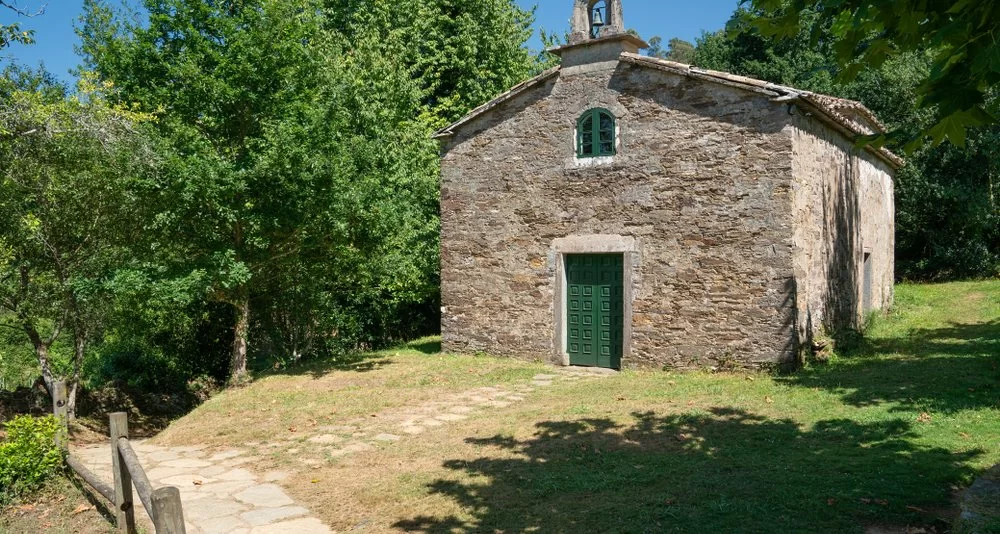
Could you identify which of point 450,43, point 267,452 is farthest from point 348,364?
point 450,43

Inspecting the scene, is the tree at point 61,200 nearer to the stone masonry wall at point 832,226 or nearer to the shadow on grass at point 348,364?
the shadow on grass at point 348,364

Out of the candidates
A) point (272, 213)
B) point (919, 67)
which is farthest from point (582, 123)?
point (919, 67)

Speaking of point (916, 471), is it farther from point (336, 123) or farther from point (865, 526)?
point (336, 123)

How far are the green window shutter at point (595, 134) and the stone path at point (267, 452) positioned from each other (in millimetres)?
4204

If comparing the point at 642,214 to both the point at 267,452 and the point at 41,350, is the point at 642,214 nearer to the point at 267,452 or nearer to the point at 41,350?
the point at 267,452

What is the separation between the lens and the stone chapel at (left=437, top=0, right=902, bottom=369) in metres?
10.8

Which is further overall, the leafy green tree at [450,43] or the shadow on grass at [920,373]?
the leafy green tree at [450,43]

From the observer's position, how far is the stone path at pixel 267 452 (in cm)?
558

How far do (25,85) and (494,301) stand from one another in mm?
8321

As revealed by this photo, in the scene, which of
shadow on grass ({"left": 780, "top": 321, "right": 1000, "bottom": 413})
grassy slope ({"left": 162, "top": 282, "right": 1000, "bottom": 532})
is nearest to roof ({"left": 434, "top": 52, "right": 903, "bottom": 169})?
shadow on grass ({"left": 780, "top": 321, "right": 1000, "bottom": 413})

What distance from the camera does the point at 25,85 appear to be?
10.5m

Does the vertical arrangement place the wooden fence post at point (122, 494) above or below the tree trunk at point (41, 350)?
below

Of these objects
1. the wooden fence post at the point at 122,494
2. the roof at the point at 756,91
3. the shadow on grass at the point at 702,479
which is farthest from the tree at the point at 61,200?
the shadow on grass at the point at 702,479

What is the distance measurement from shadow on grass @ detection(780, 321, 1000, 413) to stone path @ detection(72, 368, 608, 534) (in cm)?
427
